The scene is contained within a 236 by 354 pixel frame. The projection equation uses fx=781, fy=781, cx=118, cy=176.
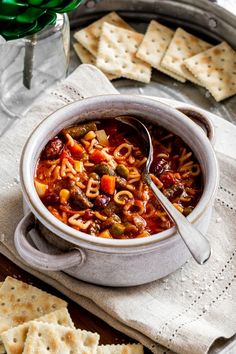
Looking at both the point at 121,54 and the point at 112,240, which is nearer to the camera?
the point at 112,240

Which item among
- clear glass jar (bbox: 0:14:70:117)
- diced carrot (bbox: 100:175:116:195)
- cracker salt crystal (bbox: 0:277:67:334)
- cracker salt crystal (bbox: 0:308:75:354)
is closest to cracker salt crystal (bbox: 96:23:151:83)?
clear glass jar (bbox: 0:14:70:117)

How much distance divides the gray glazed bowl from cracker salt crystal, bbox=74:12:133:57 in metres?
0.87

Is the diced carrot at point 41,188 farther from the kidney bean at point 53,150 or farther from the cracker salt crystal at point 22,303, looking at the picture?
the cracker salt crystal at point 22,303

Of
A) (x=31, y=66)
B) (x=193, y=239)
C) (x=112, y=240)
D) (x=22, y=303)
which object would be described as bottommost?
(x=22, y=303)

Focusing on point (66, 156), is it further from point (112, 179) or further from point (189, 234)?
point (189, 234)

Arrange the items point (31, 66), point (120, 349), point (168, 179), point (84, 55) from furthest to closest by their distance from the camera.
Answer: point (84, 55) → point (31, 66) → point (168, 179) → point (120, 349)

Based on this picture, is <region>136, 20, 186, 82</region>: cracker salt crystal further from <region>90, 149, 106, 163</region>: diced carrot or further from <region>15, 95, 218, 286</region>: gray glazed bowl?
<region>90, 149, 106, 163</region>: diced carrot

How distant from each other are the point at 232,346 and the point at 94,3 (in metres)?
1.93

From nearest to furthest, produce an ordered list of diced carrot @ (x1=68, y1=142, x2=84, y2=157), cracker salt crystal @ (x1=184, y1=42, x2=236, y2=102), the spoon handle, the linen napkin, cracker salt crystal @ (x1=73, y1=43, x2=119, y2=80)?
the spoon handle → the linen napkin → diced carrot @ (x1=68, y1=142, x2=84, y2=157) → cracker salt crystal @ (x1=184, y1=42, x2=236, y2=102) → cracker salt crystal @ (x1=73, y1=43, x2=119, y2=80)

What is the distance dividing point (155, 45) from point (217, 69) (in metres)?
0.33

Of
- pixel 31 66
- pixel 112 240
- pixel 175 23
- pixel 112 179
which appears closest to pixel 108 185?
pixel 112 179

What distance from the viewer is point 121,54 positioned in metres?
3.77

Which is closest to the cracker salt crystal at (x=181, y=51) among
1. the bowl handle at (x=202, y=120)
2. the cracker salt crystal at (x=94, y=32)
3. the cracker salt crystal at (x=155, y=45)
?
the cracker salt crystal at (x=155, y=45)

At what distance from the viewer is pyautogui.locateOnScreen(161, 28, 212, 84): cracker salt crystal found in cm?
371
